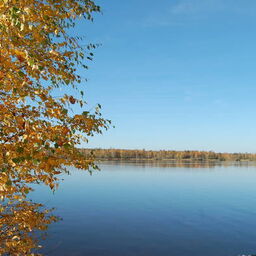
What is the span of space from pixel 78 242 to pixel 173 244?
8.65m

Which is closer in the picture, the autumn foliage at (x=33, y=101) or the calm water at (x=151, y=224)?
the autumn foliage at (x=33, y=101)

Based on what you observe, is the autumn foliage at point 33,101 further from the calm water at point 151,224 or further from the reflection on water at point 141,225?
the calm water at point 151,224

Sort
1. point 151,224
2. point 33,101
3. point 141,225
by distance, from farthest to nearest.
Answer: point 151,224 < point 141,225 < point 33,101

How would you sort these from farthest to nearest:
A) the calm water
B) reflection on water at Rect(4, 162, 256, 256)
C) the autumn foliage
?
the calm water < reflection on water at Rect(4, 162, 256, 256) < the autumn foliage

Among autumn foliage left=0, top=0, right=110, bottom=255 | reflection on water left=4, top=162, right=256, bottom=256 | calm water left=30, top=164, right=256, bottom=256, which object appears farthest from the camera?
calm water left=30, top=164, right=256, bottom=256

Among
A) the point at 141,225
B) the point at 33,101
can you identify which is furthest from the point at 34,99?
the point at 141,225

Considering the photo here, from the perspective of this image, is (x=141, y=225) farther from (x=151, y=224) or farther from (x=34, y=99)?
(x=34, y=99)

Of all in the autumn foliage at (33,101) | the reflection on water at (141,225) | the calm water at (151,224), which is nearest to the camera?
the autumn foliage at (33,101)

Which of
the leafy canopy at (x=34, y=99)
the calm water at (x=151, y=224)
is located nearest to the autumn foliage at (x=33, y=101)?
the leafy canopy at (x=34, y=99)

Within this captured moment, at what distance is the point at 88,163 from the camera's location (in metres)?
7.66

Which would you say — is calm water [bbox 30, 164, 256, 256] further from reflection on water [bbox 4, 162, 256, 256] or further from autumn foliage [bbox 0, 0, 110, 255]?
autumn foliage [bbox 0, 0, 110, 255]

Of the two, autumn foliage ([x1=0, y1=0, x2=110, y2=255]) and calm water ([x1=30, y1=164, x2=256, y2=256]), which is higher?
autumn foliage ([x1=0, y1=0, x2=110, y2=255])

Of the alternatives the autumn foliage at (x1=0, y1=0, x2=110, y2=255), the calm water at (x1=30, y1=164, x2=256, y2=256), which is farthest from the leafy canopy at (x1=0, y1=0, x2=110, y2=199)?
the calm water at (x1=30, y1=164, x2=256, y2=256)

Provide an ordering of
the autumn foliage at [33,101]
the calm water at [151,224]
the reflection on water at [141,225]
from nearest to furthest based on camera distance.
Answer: the autumn foliage at [33,101] < the reflection on water at [141,225] < the calm water at [151,224]
